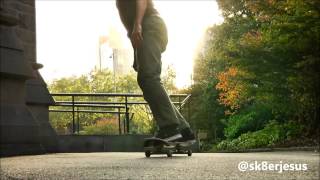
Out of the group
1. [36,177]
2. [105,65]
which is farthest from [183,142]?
[105,65]

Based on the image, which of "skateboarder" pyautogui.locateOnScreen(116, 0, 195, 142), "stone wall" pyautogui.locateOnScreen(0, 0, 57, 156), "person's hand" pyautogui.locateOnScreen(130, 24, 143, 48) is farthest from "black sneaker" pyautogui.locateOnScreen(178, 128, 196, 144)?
"stone wall" pyautogui.locateOnScreen(0, 0, 57, 156)

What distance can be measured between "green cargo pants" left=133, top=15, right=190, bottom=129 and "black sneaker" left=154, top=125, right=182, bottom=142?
26 mm

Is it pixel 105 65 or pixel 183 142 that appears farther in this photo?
pixel 105 65

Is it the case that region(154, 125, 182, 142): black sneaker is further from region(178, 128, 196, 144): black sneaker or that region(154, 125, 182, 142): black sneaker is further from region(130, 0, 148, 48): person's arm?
region(130, 0, 148, 48): person's arm

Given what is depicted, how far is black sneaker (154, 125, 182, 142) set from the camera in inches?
118

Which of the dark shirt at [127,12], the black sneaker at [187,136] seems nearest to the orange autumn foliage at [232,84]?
the black sneaker at [187,136]

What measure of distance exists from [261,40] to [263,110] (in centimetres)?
581

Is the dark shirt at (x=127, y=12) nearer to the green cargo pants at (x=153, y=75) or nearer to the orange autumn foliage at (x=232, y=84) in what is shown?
the green cargo pants at (x=153, y=75)

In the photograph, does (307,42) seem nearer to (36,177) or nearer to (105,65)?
(36,177)

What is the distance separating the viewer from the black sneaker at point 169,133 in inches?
118

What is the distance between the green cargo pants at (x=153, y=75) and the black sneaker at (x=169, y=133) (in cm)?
3

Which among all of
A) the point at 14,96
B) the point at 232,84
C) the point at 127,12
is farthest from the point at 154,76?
the point at 232,84

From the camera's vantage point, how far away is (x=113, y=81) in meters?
43.7

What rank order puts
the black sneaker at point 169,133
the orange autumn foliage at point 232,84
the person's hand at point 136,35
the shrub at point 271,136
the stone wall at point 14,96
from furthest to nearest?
the orange autumn foliage at point 232,84
the shrub at point 271,136
the stone wall at point 14,96
the black sneaker at point 169,133
the person's hand at point 136,35
